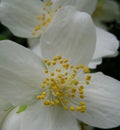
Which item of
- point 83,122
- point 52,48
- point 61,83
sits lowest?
point 83,122

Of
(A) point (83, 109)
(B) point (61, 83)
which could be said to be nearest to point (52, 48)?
(B) point (61, 83)

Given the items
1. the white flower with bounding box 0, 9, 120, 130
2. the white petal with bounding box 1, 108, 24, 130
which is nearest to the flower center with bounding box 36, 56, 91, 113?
the white flower with bounding box 0, 9, 120, 130

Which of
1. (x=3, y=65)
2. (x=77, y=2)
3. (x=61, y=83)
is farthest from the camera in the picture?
(x=77, y=2)

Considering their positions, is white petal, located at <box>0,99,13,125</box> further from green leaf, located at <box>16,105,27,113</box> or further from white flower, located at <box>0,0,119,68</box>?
white flower, located at <box>0,0,119,68</box>

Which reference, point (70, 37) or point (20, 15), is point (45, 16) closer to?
point (20, 15)

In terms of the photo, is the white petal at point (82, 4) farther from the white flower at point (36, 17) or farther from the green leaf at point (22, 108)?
the green leaf at point (22, 108)

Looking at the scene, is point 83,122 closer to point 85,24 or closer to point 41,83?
point 41,83

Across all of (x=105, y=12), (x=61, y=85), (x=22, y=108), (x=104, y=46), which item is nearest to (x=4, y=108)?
(x=22, y=108)
